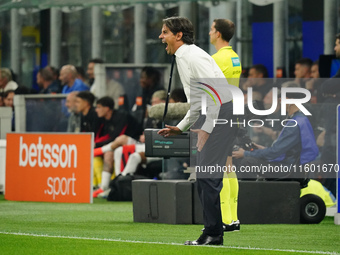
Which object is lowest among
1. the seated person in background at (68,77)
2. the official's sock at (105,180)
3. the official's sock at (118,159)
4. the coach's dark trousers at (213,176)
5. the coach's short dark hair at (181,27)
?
the official's sock at (105,180)

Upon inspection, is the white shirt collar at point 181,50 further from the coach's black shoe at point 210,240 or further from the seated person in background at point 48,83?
the seated person in background at point 48,83

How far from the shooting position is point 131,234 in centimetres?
938

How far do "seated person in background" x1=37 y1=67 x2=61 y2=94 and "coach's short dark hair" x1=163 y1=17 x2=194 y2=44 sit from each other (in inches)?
436

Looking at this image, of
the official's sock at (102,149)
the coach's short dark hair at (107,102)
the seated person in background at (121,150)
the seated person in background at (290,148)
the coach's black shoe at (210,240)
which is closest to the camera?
the coach's black shoe at (210,240)

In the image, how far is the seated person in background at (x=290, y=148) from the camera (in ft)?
36.5

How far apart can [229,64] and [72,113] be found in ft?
23.4

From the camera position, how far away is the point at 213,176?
7836 millimetres

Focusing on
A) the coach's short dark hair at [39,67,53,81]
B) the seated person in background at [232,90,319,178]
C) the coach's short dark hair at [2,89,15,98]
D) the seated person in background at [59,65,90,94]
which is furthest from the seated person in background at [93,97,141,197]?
the seated person in background at [232,90,319,178]

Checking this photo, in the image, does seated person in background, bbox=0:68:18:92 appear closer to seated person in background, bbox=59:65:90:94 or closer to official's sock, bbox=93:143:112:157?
seated person in background, bbox=59:65:90:94

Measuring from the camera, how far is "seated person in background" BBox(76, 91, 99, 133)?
53.8 feet

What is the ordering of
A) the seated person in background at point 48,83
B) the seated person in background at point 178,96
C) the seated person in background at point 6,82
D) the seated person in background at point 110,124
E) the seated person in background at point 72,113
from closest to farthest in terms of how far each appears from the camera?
the seated person in background at point 178,96 < the seated person in background at point 110,124 < the seated person in background at point 72,113 < the seated person in background at point 48,83 < the seated person in background at point 6,82

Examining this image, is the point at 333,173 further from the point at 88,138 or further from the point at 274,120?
the point at 88,138

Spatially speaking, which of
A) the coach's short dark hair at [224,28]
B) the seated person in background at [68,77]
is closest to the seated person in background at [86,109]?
the seated person in background at [68,77]

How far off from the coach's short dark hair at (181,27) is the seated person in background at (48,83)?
1107cm
